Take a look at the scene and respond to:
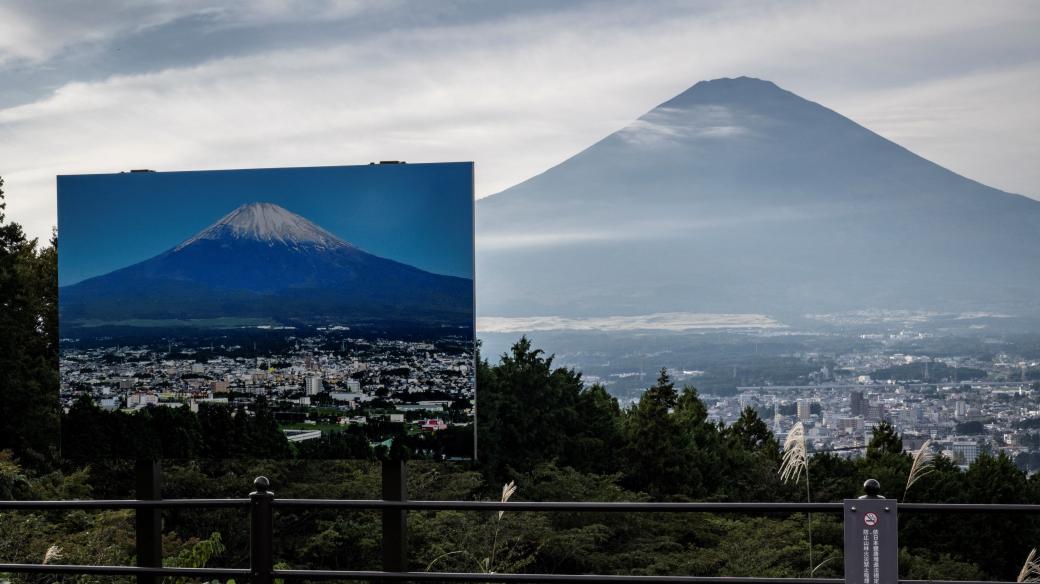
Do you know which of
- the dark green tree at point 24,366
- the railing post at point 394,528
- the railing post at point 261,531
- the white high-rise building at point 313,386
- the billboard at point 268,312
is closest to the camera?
the railing post at point 261,531

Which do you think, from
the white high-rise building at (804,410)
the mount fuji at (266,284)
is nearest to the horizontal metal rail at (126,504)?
the mount fuji at (266,284)

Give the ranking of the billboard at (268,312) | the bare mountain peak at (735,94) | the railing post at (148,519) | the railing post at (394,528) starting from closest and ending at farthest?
the railing post at (394,528), the railing post at (148,519), the billboard at (268,312), the bare mountain peak at (735,94)

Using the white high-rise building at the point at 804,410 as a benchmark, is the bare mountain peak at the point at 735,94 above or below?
above

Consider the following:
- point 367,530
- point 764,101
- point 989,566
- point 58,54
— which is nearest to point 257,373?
point 367,530

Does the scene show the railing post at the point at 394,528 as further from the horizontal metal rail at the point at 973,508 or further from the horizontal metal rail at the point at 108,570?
the horizontal metal rail at the point at 973,508

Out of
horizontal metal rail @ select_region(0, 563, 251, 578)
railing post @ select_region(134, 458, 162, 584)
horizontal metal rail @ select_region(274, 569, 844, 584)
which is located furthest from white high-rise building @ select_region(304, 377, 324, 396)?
horizontal metal rail @ select_region(274, 569, 844, 584)

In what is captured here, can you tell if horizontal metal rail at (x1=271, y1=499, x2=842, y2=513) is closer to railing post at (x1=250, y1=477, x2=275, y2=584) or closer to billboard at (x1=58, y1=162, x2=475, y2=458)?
railing post at (x1=250, y1=477, x2=275, y2=584)

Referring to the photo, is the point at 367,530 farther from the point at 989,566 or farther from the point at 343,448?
the point at 989,566

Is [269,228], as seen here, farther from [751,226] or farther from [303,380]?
[751,226]
